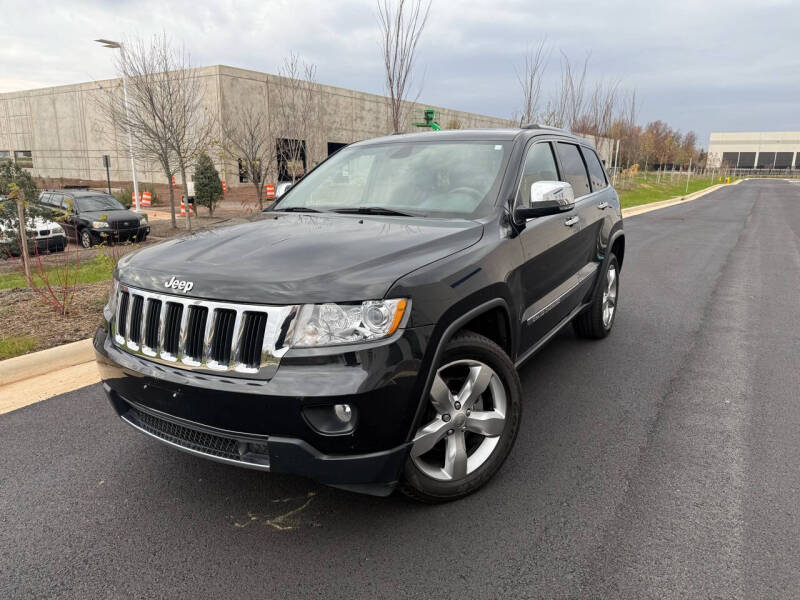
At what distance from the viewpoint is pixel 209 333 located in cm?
242

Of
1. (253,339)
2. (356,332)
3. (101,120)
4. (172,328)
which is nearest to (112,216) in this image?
(172,328)

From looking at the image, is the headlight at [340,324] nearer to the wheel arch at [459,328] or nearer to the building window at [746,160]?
the wheel arch at [459,328]

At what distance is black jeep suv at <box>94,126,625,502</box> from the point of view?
2.32m

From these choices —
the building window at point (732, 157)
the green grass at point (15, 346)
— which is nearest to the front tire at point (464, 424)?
the green grass at point (15, 346)

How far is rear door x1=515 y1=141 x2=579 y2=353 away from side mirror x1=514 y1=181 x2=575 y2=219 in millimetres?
152

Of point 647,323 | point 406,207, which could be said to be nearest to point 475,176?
point 406,207

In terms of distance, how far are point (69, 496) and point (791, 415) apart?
14.6 feet

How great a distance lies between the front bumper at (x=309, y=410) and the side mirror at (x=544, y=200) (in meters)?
1.21

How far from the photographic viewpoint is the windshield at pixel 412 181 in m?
3.49

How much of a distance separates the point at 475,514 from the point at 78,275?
843cm

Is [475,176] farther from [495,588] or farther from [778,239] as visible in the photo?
[778,239]

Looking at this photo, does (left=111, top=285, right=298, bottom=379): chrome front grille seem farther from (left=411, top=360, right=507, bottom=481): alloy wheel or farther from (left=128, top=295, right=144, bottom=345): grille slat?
(left=411, top=360, right=507, bottom=481): alloy wheel

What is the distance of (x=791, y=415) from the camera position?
393cm

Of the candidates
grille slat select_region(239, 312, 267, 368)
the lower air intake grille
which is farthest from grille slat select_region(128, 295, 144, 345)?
grille slat select_region(239, 312, 267, 368)
